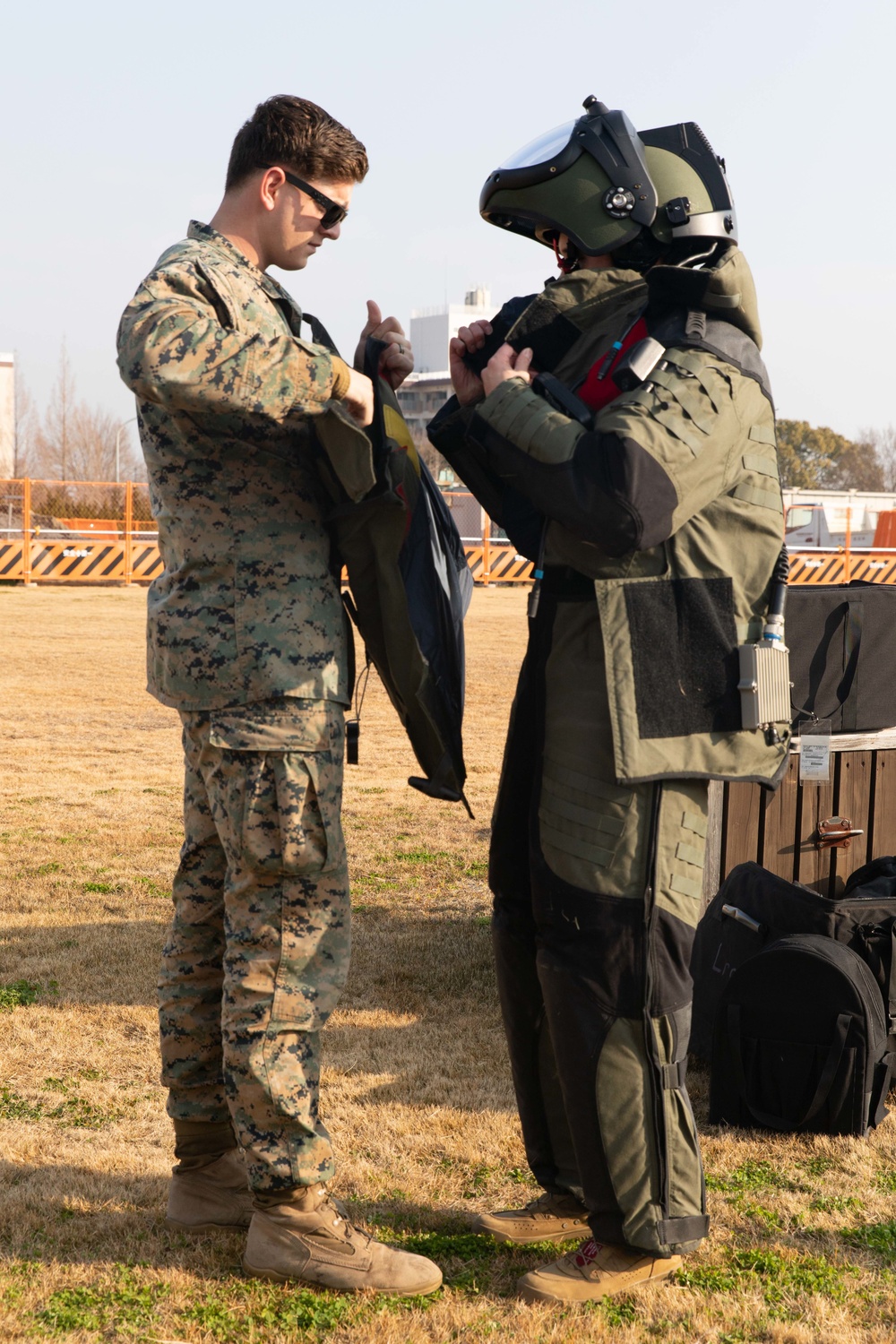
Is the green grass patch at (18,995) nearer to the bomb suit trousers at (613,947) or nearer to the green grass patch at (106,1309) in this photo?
the green grass patch at (106,1309)

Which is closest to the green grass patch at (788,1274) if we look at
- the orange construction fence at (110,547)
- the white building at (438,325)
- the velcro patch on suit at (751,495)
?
the velcro patch on suit at (751,495)

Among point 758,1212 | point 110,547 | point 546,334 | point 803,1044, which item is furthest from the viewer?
point 110,547

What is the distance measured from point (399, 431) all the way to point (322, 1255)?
1.71m

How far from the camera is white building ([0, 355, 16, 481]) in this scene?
49375 millimetres

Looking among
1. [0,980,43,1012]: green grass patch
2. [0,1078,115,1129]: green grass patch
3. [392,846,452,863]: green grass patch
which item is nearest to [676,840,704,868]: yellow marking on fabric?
[0,1078,115,1129]: green grass patch

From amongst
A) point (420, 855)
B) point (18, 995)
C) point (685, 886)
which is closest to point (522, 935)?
point (685, 886)

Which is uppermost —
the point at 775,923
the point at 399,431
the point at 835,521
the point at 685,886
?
the point at 835,521

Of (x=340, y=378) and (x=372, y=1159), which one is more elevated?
(x=340, y=378)

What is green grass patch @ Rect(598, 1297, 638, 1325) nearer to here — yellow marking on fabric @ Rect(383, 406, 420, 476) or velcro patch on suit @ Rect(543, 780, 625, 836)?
velcro patch on suit @ Rect(543, 780, 625, 836)

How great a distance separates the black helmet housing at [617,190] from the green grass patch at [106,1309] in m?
2.36

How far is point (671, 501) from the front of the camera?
241 centimetres

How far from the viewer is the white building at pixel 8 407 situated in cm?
4938

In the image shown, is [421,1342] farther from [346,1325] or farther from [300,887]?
[300,887]

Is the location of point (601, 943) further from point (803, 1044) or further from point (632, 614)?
point (803, 1044)
